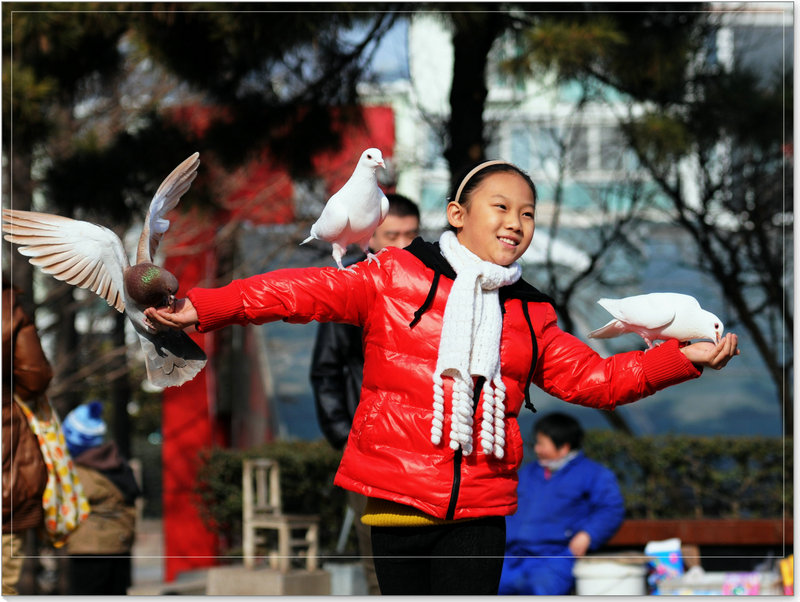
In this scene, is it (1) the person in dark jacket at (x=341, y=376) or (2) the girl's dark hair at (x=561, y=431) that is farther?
(2) the girl's dark hair at (x=561, y=431)

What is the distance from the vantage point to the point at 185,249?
7824mm

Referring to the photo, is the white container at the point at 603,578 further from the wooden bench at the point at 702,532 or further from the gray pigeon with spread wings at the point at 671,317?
the gray pigeon with spread wings at the point at 671,317

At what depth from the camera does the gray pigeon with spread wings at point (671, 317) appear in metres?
2.13

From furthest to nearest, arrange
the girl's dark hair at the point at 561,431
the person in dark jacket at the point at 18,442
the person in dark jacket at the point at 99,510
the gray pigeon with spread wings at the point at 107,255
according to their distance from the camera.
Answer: the person in dark jacket at the point at 99,510 → the girl's dark hair at the point at 561,431 → the person in dark jacket at the point at 18,442 → the gray pigeon with spread wings at the point at 107,255

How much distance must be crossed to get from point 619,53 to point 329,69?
130cm

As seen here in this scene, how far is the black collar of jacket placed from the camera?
2127 millimetres

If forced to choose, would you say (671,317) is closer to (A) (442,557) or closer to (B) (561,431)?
(A) (442,557)

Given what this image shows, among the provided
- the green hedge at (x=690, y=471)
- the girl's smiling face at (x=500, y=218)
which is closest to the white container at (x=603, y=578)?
the girl's smiling face at (x=500, y=218)

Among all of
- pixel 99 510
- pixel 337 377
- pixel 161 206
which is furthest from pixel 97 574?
pixel 161 206

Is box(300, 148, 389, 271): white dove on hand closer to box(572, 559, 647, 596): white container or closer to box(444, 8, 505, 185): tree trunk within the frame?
box(572, 559, 647, 596): white container

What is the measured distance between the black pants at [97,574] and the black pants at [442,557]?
2.99m

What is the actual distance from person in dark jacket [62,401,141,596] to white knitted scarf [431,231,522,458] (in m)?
3.15

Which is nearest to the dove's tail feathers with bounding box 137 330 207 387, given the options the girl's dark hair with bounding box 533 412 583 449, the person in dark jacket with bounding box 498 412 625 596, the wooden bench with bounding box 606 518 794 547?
the person in dark jacket with bounding box 498 412 625 596

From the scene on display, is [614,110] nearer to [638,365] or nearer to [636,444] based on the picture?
[636,444]
